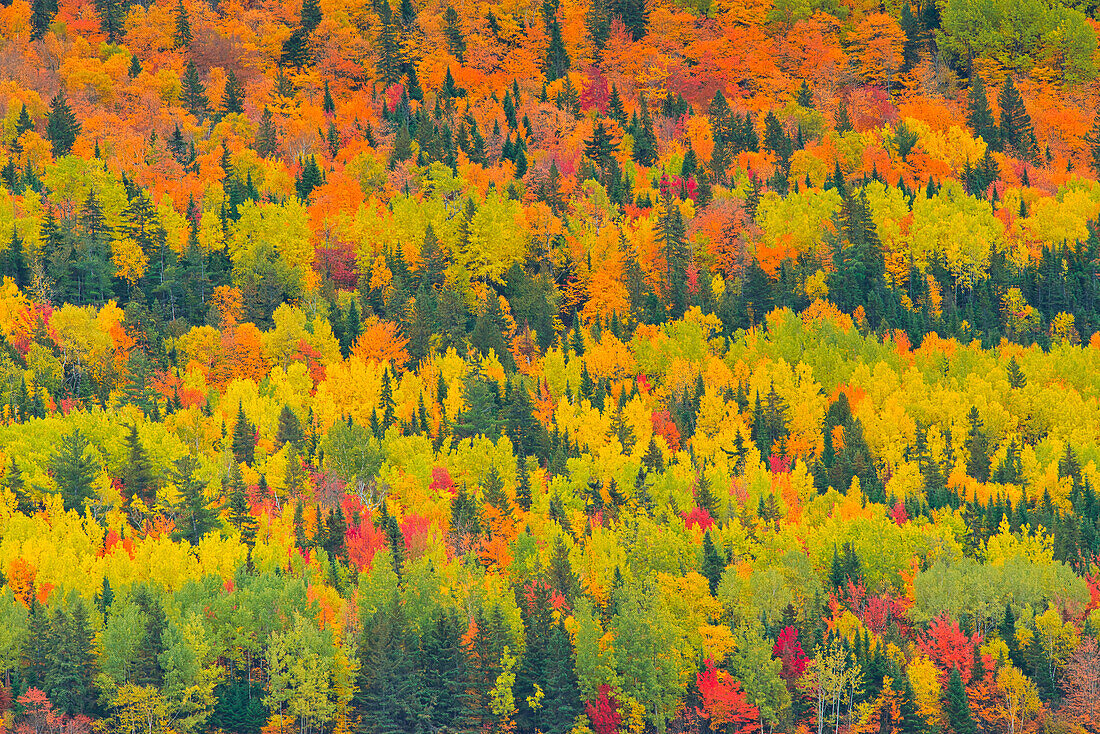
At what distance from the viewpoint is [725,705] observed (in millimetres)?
80812

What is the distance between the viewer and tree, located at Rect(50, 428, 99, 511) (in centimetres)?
10005

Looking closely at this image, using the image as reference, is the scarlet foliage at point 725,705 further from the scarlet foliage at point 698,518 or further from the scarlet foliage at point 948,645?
the scarlet foliage at point 698,518

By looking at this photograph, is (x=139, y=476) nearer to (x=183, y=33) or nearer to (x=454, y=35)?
(x=454, y=35)

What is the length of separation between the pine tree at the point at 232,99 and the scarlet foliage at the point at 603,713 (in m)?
103

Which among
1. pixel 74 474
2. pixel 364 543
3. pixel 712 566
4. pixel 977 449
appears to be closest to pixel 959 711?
pixel 712 566

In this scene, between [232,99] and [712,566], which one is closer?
[712,566]

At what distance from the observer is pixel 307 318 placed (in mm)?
126750

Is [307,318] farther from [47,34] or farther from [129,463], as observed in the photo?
[47,34]

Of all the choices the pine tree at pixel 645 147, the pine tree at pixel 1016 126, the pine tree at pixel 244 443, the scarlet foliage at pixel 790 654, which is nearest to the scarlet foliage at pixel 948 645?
the scarlet foliage at pixel 790 654

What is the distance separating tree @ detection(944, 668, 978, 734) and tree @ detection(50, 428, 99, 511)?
56.4 m

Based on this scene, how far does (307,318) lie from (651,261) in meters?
30.7

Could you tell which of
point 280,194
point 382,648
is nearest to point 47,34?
point 280,194

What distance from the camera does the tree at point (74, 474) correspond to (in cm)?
10005

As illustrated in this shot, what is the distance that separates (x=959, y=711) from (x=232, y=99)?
116 metres
